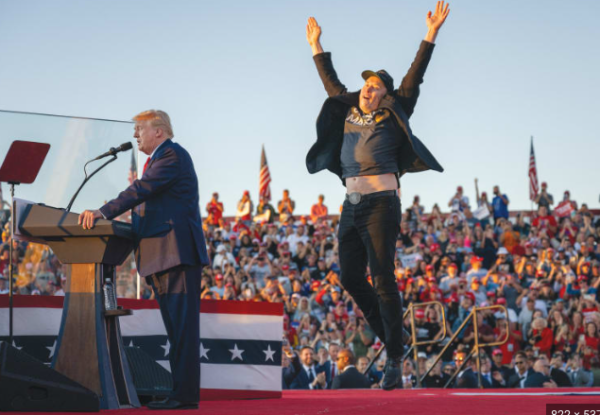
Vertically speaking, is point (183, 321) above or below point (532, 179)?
below

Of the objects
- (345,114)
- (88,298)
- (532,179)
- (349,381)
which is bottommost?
(349,381)

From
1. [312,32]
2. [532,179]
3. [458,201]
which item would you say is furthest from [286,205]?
[312,32]

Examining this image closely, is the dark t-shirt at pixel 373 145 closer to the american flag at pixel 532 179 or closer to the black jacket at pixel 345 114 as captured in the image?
the black jacket at pixel 345 114

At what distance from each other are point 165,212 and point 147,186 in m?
0.19

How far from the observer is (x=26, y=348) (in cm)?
605

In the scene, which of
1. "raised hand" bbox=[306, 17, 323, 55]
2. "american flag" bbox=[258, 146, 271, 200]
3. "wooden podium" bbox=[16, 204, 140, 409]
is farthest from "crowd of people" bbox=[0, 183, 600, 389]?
"american flag" bbox=[258, 146, 271, 200]

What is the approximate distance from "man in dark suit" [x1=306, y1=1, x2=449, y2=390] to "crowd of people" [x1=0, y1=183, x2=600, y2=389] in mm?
2763

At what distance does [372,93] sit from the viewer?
5582 millimetres

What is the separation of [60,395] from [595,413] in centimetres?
252

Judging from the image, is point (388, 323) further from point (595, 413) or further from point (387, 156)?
point (595, 413)

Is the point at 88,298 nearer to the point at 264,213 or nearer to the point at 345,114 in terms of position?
the point at 345,114

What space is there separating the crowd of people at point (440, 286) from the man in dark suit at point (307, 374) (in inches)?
0.7

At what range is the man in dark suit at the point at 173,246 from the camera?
4723 mm

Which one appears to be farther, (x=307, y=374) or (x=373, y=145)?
(x=307, y=374)
